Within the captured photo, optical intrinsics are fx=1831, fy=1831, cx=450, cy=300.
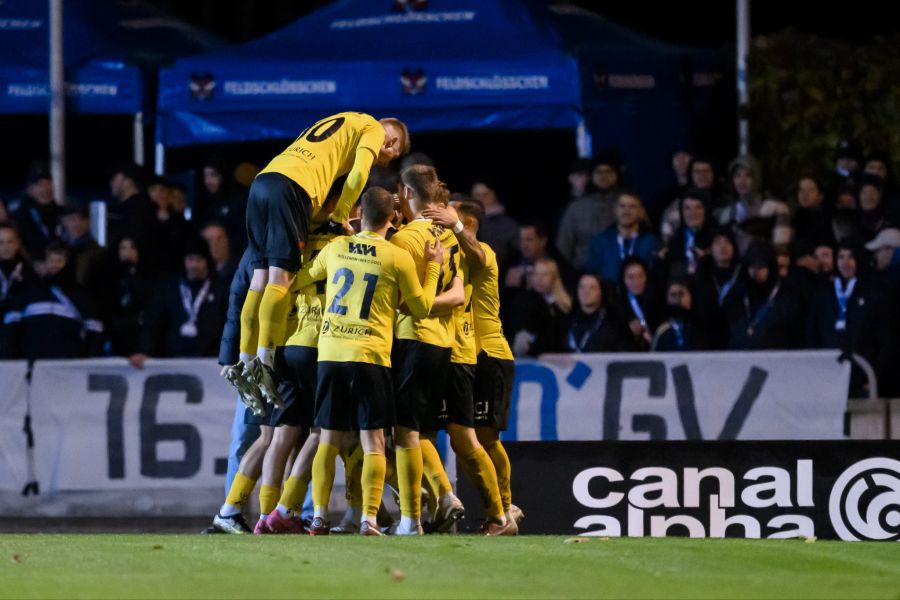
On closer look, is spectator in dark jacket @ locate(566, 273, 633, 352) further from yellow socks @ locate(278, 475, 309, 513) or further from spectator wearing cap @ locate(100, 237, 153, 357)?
yellow socks @ locate(278, 475, 309, 513)

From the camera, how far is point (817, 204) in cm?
1558

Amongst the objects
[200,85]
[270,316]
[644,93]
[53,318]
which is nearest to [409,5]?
[200,85]

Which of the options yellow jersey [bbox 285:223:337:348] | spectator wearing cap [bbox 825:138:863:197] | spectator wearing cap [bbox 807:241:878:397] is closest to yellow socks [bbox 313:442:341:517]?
yellow jersey [bbox 285:223:337:348]

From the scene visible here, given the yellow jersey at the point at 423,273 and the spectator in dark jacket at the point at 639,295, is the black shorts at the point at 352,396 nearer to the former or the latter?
the yellow jersey at the point at 423,273

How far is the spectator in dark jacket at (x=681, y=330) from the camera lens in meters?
14.7

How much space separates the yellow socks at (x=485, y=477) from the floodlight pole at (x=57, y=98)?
306 inches

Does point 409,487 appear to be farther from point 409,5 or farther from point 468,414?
point 409,5

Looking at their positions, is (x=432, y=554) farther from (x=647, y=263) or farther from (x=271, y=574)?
(x=647, y=263)

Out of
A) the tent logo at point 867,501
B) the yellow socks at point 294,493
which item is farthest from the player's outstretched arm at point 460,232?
the tent logo at point 867,501

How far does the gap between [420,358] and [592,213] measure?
20.1ft

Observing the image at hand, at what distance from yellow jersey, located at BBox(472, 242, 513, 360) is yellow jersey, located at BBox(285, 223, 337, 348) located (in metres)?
1.09

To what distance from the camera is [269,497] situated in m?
10.2

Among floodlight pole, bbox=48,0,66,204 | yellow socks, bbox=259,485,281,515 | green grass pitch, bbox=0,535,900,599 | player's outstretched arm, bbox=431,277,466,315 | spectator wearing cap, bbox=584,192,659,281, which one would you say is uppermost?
floodlight pole, bbox=48,0,66,204

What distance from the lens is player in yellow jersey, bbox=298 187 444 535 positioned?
9891 mm
